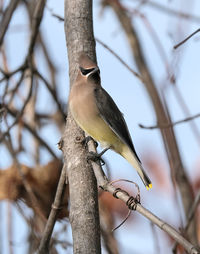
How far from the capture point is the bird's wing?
11.3 ft

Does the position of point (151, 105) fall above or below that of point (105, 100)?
above

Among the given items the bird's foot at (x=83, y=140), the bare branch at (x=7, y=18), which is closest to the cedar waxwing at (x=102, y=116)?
the bird's foot at (x=83, y=140)

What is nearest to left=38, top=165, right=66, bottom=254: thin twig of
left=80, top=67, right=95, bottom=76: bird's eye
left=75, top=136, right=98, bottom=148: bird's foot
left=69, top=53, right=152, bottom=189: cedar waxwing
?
left=75, top=136, right=98, bottom=148: bird's foot

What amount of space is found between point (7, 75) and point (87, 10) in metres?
1.03

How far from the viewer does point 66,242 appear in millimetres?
3414

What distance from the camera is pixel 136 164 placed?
11.2 ft

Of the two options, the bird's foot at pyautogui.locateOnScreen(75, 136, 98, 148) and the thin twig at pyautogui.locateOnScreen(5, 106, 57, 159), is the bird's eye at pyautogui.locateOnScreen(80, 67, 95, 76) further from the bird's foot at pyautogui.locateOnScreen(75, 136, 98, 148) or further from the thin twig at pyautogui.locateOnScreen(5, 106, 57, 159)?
the thin twig at pyautogui.locateOnScreen(5, 106, 57, 159)

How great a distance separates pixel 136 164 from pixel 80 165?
0.70 metres

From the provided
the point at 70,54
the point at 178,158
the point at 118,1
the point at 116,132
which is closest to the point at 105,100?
the point at 116,132

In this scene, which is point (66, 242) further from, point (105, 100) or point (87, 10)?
point (87, 10)

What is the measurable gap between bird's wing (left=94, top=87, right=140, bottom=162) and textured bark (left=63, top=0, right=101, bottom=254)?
24 centimetres

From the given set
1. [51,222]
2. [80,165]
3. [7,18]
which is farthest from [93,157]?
[7,18]

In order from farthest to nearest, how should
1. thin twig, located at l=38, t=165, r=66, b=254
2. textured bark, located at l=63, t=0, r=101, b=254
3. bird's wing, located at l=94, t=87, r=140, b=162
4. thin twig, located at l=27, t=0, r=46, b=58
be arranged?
thin twig, located at l=27, t=0, r=46, b=58, bird's wing, located at l=94, t=87, r=140, b=162, thin twig, located at l=38, t=165, r=66, b=254, textured bark, located at l=63, t=0, r=101, b=254

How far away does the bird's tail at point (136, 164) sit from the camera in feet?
11.0
